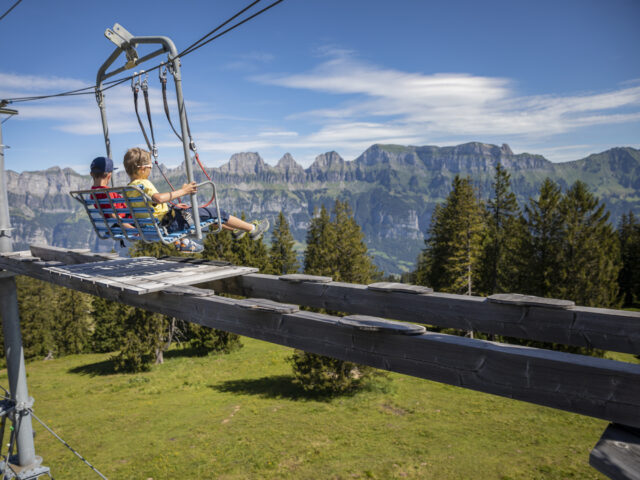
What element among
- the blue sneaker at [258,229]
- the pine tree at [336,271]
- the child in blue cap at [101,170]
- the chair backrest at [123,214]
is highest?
the child in blue cap at [101,170]

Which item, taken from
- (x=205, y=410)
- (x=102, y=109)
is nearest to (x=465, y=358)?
(x=102, y=109)

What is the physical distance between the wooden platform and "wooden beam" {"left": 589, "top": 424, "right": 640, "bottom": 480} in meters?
3.70

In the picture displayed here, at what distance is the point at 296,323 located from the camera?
2971 mm

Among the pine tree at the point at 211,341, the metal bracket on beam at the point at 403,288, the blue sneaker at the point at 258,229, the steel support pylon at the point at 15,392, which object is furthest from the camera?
the pine tree at the point at 211,341

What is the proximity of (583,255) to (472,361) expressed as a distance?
91.1ft

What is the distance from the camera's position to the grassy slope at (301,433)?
14375 mm

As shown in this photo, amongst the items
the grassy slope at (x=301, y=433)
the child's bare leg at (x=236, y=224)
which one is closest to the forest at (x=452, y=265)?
the grassy slope at (x=301, y=433)

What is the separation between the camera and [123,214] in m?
6.18

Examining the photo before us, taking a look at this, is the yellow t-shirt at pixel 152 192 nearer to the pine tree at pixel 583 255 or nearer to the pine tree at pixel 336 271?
the pine tree at pixel 336 271

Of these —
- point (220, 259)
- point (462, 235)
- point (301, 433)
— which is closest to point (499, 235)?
point (462, 235)

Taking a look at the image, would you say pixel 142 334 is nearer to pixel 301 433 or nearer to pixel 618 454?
pixel 301 433

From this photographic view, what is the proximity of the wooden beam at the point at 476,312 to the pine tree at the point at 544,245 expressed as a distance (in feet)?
82.4

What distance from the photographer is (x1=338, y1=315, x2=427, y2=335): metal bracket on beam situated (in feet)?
7.82

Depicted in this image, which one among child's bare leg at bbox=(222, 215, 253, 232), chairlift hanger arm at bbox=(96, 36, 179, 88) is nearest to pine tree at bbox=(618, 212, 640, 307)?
child's bare leg at bbox=(222, 215, 253, 232)
